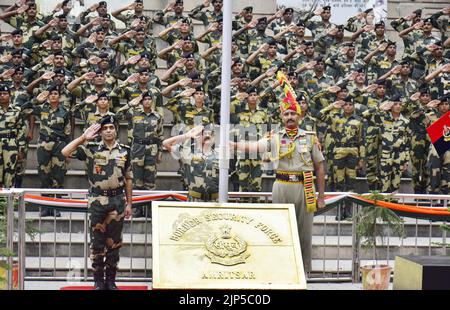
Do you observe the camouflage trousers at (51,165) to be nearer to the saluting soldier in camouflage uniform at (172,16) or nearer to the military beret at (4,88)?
the military beret at (4,88)

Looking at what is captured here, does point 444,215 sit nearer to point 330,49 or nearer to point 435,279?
point 435,279

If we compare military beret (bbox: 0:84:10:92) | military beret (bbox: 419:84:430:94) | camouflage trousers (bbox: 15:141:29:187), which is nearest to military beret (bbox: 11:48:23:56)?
military beret (bbox: 0:84:10:92)

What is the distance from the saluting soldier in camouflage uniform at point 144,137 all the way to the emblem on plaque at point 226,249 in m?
5.69

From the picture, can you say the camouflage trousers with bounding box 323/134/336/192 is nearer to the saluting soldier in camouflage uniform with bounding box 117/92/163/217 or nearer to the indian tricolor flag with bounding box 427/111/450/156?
the saluting soldier in camouflage uniform with bounding box 117/92/163/217

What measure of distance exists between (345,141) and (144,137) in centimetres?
278

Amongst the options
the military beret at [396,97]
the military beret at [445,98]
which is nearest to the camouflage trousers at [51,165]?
the military beret at [396,97]

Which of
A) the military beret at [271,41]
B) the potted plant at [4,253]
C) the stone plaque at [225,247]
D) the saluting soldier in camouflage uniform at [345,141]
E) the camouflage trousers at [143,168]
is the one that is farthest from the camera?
the military beret at [271,41]

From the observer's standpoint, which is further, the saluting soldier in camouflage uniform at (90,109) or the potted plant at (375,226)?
the saluting soldier in camouflage uniform at (90,109)

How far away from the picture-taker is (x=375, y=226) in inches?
447

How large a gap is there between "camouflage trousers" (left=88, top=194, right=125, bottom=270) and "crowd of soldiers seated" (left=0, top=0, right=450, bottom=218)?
3.32m

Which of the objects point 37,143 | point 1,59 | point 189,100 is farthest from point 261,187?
point 1,59

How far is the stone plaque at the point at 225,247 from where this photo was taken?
8305mm

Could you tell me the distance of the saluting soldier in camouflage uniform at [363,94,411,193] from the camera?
15.2 meters

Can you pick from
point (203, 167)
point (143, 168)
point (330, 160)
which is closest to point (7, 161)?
point (143, 168)
